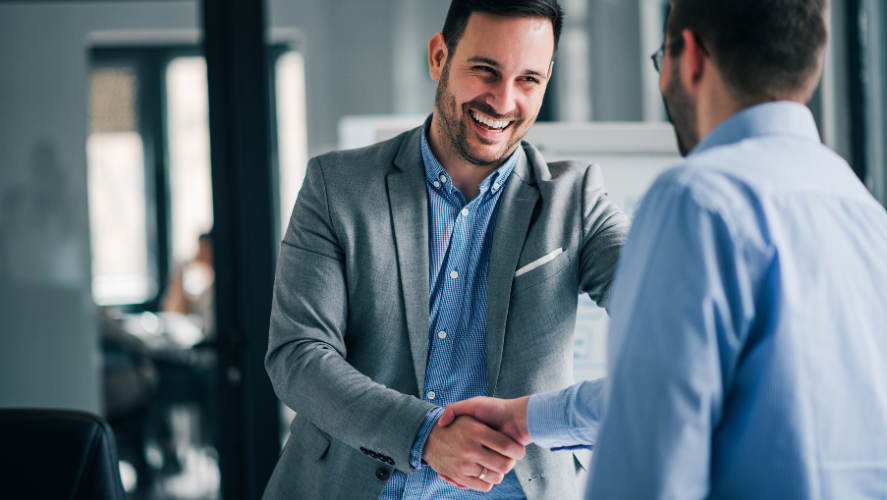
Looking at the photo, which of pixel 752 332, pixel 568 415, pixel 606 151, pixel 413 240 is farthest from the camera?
pixel 606 151

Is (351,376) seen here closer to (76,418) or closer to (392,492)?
(392,492)

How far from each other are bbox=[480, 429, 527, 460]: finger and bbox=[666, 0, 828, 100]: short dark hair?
67cm

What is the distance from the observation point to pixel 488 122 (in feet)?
4.65

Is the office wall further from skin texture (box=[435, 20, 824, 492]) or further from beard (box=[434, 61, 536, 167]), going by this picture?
skin texture (box=[435, 20, 824, 492])

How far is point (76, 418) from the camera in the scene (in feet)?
4.47

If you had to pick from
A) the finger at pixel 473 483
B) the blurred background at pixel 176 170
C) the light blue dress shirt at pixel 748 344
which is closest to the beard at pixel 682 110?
the light blue dress shirt at pixel 748 344

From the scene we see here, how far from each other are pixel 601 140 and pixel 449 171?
1.03 meters

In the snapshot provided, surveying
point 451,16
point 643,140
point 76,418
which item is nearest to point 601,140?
point 643,140

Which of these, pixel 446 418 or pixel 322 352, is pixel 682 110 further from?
pixel 322 352

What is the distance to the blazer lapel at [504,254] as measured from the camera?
1333 mm

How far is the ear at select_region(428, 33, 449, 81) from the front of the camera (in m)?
1.51

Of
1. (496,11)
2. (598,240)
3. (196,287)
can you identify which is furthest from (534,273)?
(196,287)

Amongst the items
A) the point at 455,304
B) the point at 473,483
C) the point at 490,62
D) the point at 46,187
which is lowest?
the point at 473,483

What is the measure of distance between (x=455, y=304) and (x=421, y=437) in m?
0.29
